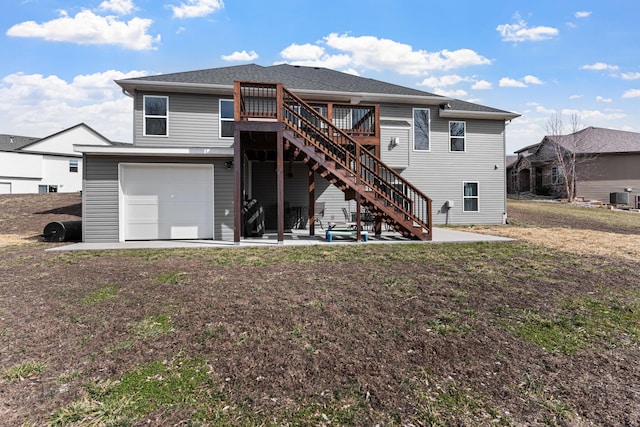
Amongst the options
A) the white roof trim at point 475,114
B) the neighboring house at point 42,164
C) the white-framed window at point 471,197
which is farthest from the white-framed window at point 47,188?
the white-framed window at point 471,197

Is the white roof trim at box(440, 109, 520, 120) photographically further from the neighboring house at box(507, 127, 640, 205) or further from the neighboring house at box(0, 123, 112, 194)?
the neighboring house at box(0, 123, 112, 194)

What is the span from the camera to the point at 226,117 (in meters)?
12.1

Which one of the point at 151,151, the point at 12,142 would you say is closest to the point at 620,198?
the point at 151,151

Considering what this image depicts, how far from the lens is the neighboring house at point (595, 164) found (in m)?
24.0

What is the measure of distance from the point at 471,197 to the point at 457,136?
2798 millimetres

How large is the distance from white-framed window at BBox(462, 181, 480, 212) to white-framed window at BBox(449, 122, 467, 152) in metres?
1.64

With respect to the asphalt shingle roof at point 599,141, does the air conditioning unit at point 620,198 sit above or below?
below

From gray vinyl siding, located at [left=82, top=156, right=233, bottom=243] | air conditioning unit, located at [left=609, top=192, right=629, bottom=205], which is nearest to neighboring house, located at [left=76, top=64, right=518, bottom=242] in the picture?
gray vinyl siding, located at [left=82, top=156, right=233, bottom=243]

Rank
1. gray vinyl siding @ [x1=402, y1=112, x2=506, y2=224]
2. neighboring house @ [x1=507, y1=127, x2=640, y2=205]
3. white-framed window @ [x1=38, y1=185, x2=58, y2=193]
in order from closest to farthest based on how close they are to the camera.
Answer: gray vinyl siding @ [x1=402, y1=112, x2=506, y2=224]
neighboring house @ [x1=507, y1=127, x2=640, y2=205]
white-framed window @ [x1=38, y1=185, x2=58, y2=193]

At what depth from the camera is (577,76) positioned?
47.4ft

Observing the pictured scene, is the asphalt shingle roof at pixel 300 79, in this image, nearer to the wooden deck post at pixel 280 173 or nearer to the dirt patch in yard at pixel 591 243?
the wooden deck post at pixel 280 173

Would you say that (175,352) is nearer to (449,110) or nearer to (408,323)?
(408,323)

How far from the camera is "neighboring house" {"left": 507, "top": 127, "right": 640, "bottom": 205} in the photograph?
945 inches

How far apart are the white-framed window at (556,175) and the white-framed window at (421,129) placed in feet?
61.8
